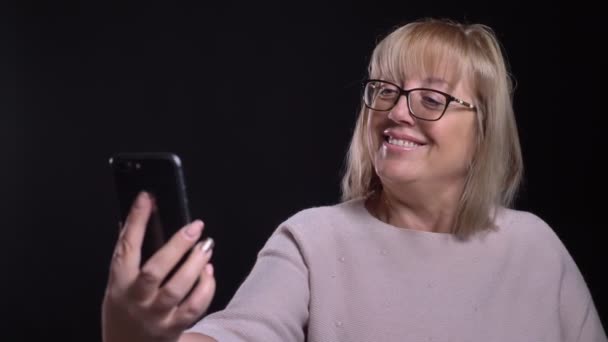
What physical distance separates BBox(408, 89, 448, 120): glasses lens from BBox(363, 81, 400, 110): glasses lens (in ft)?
0.15

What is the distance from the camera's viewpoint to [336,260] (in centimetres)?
141

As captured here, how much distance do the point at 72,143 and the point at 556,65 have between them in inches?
67.9

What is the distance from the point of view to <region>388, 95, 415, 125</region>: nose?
1.44 m

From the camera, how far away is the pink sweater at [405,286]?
1.34 meters

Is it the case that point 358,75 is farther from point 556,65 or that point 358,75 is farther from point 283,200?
point 556,65

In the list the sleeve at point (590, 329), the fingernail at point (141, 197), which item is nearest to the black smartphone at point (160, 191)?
the fingernail at point (141, 197)

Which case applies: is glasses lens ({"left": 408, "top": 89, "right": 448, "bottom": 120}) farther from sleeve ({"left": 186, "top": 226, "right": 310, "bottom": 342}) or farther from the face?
sleeve ({"left": 186, "top": 226, "right": 310, "bottom": 342})

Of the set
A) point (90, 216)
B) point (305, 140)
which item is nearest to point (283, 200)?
point (305, 140)

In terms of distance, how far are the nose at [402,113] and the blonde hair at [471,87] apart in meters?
0.05

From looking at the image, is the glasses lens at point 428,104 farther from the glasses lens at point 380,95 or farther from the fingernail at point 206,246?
the fingernail at point 206,246

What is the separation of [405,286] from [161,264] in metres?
0.73

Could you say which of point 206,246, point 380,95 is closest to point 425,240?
point 380,95

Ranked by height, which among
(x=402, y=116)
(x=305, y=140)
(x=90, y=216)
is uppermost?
(x=402, y=116)

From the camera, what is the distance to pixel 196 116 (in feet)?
8.24
